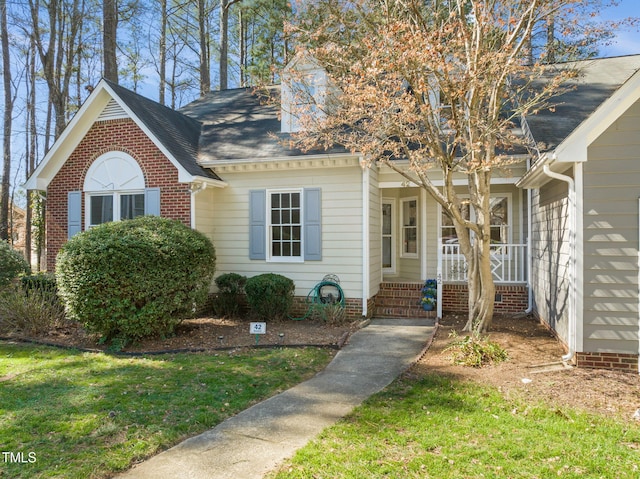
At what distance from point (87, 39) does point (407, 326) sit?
20829 millimetres

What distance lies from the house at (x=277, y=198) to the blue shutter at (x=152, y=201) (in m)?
0.02

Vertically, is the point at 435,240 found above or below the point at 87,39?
below

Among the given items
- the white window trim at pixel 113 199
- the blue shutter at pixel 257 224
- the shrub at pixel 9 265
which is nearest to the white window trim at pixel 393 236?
the blue shutter at pixel 257 224

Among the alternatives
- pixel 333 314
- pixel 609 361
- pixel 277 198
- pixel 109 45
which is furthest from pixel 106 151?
pixel 609 361

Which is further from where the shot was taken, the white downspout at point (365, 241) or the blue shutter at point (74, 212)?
the blue shutter at point (74, 212)

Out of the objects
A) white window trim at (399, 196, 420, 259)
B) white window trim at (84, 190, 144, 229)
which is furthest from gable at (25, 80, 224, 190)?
white window trim at (399, 196, 420, 259)

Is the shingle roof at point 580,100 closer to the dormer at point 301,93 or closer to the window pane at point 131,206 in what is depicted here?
the dormer at point 301,93

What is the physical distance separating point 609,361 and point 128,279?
22.8 feet

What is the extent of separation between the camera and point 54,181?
10.6 metres

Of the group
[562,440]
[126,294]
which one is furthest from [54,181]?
[562,440]

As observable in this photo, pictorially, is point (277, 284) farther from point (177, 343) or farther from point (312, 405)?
point (312, 405)

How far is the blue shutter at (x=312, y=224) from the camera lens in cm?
962

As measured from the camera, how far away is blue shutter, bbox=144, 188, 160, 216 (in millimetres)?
9797

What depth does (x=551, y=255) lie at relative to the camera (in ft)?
25.2
